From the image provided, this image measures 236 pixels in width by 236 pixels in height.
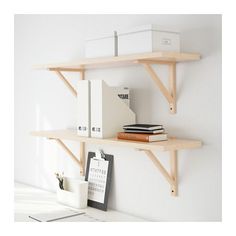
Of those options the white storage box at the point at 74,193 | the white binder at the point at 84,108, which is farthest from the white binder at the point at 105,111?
the white storage box at the point at 74,193

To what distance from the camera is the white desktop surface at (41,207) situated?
7.02ft

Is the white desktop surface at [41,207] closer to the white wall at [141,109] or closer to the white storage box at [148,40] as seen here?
the white wall at [141,109]

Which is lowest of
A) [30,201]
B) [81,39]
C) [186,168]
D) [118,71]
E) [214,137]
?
[30,201]

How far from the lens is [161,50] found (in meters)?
1.77

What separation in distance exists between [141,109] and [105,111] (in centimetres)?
21

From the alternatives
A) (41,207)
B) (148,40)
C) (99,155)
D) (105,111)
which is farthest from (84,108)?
(41,207)

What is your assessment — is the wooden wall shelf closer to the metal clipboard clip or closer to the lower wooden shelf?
the lower wooden shelf

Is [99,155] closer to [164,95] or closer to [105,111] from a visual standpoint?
[105,111]

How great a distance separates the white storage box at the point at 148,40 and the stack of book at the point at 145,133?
331 millimetres

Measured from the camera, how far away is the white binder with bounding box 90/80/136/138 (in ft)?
6.56

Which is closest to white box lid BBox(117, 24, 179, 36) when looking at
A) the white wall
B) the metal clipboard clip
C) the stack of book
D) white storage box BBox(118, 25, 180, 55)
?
white storage box BBox(118, 25, 180, 55)

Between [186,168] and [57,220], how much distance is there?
27.6 inches

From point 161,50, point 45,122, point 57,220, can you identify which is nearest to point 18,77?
point 45,122
